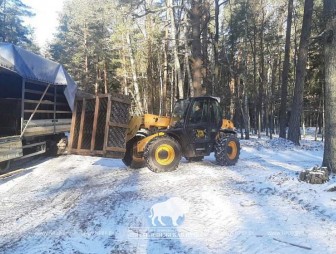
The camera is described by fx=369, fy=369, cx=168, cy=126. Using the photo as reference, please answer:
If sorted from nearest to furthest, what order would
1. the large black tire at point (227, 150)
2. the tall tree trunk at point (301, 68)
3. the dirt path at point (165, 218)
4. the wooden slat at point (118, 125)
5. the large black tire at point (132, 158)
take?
the dirt path at point (165, 218) → the wooden slat at point (118, 125) → the large black tire at point (132, 158) → the large black tire at point (227, 150) → the tall tree trunk at point (301, 68)

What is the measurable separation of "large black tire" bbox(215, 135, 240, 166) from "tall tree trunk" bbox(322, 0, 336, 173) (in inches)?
122

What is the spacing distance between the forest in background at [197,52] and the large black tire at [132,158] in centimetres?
576

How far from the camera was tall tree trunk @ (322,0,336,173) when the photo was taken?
7875mm

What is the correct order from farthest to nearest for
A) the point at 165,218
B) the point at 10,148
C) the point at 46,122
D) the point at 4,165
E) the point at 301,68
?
the point at 301,68
the point at 46,122
the point at 4,165
the point at 10,148
the point at 165,218

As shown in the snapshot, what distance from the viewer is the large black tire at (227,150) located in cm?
1056

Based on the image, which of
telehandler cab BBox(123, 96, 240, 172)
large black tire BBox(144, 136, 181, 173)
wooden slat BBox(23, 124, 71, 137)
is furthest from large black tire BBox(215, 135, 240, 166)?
wooden slat BBox(23, 124, 71, 137)

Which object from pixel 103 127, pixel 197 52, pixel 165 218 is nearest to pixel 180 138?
pixel 103 127

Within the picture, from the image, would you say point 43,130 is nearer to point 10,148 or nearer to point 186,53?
point 10,148

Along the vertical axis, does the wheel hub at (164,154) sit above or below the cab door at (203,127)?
below

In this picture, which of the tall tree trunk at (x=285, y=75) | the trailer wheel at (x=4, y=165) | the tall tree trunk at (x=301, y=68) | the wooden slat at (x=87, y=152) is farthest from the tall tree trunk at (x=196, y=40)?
the tall tree trunk at (x=285, y=75)

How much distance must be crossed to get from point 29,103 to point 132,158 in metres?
4.81

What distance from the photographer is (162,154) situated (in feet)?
31.8

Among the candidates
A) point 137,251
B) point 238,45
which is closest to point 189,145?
point 137,251

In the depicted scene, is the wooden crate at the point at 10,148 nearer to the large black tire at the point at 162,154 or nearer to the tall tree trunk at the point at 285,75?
the large black tire at the point at 162,154
